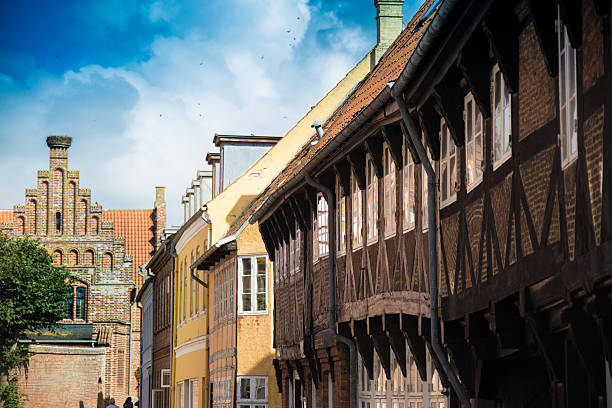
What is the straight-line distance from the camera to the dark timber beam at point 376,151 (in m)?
15.9

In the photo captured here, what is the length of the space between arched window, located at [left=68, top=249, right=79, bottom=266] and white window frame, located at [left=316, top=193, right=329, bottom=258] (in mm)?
48592

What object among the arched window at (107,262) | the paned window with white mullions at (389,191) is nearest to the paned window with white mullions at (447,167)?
the paned window with white mullions at (389,191)

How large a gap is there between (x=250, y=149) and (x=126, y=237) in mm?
42870

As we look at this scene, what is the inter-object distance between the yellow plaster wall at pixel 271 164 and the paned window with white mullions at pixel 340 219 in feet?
26.9

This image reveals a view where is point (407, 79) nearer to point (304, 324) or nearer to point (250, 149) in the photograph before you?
point (304, 324)

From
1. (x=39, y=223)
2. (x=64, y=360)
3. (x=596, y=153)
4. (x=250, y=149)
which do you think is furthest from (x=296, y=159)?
(x=39, y=223)

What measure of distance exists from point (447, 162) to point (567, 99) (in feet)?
14.3

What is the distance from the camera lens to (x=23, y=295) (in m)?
52.4

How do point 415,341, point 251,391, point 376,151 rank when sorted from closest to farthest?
1. point 415,341
2. point 376,151
3. point 251,391

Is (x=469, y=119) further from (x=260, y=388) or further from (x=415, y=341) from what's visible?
(x=260, y=388)

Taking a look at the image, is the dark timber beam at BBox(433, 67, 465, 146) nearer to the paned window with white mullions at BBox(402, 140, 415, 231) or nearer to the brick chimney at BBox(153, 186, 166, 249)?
the paned window with white mullions at BBox(402, 140, 415, 231)

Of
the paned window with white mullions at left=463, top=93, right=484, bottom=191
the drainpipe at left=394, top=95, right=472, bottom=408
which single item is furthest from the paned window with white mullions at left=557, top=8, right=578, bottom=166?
the drainpipe at left=394, top=95, right=472, bottom=408

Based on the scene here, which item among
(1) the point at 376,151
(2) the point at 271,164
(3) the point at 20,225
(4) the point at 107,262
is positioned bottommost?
(1) the point at 376,151

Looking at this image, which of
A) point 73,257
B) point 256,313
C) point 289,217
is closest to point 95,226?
point 73,257
